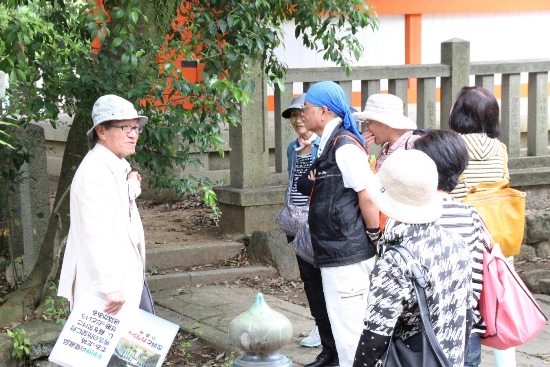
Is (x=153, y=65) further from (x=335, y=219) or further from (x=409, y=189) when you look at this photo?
(x=409, y=189)

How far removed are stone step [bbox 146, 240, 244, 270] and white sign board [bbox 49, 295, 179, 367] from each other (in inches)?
→ 127

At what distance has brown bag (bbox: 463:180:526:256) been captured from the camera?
16.4 feet

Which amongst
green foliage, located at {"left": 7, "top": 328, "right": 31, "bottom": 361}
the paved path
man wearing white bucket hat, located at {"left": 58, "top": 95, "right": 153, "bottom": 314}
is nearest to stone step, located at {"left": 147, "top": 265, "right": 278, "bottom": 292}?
the paved path

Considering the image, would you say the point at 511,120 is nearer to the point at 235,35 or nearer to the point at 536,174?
the point at 536,174

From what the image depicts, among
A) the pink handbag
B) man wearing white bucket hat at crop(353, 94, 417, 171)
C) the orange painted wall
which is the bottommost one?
the pink handbag

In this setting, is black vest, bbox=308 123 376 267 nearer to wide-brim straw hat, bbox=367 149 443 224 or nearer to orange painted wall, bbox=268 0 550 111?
wide-brim straw hat, bbox=367 149 443 224

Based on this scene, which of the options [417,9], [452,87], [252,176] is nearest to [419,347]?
[252,176]

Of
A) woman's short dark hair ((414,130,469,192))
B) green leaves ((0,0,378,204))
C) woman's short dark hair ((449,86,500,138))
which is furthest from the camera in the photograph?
green leaves ((0,0,378,204))

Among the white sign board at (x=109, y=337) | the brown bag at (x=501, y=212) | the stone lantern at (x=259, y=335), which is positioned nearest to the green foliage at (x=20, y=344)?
the white sign board at (x=109, y=337)

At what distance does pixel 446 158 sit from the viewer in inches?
148

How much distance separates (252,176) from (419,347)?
533 cm

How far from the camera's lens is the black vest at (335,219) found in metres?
5.07

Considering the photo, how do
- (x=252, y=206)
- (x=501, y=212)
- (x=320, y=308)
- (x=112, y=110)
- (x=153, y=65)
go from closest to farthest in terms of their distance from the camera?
(x=112, y=110)
(x=501, y=212)
(x=320, y=308)
(x=153, y=65)
(x=252, y=206)

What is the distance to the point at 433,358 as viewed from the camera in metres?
3.22
